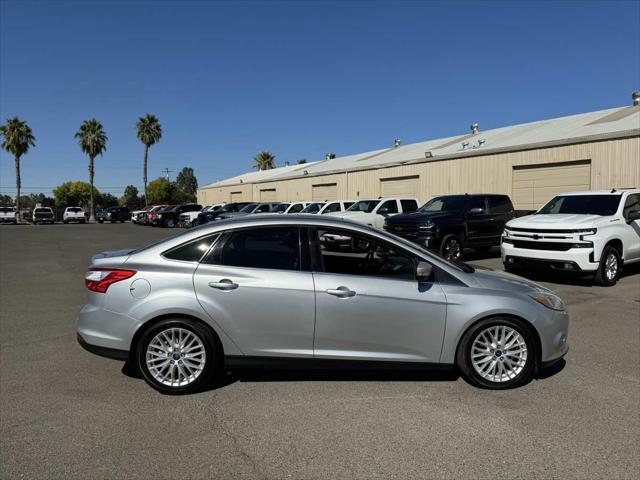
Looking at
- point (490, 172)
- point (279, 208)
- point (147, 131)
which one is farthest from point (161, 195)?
point (490, 172)

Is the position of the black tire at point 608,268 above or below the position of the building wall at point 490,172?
below

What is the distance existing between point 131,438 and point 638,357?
5.04 m

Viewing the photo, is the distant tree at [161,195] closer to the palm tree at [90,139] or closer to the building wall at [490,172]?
the palm tree at [90,139]

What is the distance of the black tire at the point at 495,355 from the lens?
4.23 metres

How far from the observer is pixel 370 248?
14.2 ft

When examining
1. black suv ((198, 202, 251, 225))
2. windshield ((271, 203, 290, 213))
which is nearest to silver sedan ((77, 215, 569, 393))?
windshield ((271, 203, 290, 213))

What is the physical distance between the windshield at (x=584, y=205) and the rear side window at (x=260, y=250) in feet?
27.9

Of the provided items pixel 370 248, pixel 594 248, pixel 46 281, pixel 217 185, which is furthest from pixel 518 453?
pixel 217 185

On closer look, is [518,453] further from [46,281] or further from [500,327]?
[46,281]

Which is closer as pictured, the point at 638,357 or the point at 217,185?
the point at 638,357

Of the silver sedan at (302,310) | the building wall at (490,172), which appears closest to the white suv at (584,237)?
the silver sedan at (302,310)

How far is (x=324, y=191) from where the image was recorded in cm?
3384

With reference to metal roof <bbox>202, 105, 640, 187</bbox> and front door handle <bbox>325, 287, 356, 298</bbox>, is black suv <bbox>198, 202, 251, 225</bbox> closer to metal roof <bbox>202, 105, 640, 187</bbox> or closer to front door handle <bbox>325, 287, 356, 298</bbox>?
metal roof <bbox>202, 105, 640, 187</bbox>

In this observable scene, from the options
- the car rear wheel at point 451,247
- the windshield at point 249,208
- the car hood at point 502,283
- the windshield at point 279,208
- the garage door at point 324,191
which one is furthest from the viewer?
the garage door at point 324,191
